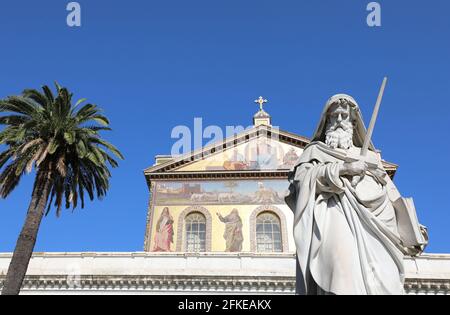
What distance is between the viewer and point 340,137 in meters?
4.21

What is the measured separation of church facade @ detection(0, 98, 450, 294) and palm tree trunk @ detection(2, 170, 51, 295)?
21.1 ft

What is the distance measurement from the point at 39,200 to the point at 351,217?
50.7 feet

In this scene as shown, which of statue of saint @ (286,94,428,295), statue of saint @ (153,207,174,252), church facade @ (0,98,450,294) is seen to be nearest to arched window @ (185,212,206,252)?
church facade @ (0,98,450,294)

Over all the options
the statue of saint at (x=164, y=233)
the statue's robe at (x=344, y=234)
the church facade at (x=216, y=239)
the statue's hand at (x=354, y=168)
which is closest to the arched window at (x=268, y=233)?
the church facade at (x=216, y=239)

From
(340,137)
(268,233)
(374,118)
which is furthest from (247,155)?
(374,118)

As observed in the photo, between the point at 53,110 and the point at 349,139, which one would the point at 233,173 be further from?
the point at 349,139

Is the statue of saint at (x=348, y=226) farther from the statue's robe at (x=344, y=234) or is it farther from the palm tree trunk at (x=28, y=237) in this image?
the palm tree trunk at (x=28, y=237)

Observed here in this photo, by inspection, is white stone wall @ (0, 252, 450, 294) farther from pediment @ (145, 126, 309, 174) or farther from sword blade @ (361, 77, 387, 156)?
sword blade @ (361, 77, 387, 156)

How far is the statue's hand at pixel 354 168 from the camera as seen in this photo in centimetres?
363

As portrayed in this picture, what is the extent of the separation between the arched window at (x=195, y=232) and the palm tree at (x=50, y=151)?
878 cm

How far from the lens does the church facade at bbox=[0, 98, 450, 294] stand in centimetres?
2147

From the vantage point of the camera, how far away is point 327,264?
3326mm

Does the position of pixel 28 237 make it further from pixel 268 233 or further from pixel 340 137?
pixel 268 233

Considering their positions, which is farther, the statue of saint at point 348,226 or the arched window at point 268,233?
the arched window at point 268,233
